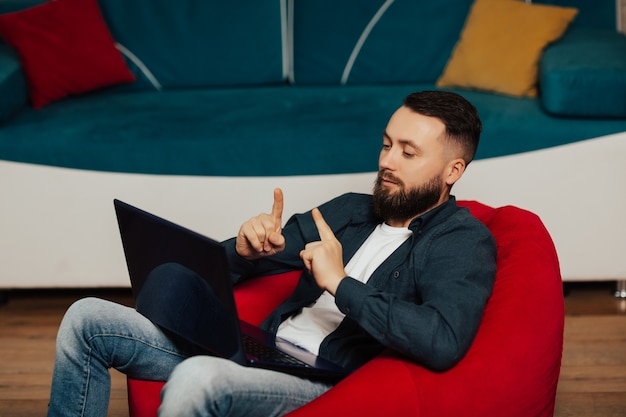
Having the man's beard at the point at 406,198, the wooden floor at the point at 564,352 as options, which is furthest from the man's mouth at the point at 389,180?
the wooden floor at the point at 564,352

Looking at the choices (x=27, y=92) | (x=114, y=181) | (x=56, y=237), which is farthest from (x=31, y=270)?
(x=27, y=92)

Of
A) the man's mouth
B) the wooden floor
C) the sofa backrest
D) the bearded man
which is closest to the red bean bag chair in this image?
the bearded man

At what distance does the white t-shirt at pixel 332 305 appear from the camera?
1.84 metres

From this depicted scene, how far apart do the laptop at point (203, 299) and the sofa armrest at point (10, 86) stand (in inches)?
55.7

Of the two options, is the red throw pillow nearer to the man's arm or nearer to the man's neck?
the man's neck

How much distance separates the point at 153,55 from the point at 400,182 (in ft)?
6.01

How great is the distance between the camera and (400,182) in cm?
188

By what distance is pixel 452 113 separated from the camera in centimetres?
188

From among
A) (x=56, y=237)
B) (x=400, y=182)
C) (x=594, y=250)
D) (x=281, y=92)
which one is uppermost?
(x=400, y=182)

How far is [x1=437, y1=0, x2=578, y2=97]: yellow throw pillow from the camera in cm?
301

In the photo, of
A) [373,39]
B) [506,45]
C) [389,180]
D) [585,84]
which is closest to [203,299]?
[389,180]

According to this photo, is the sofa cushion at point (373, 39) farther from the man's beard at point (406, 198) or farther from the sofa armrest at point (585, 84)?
the man's beard at point (406, 198)

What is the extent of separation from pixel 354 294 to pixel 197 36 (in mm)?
2064

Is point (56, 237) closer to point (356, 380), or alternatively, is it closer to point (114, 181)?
point (114, 181)
